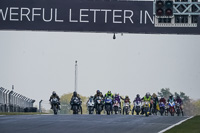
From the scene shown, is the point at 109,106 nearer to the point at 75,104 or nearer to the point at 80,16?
the point at 75,104

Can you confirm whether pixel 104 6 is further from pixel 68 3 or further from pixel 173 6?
pixel 173 6

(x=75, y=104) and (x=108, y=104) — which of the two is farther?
(x=108, y=104)

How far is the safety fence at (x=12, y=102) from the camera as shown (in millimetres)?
37925

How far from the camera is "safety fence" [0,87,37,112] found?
37.9 m

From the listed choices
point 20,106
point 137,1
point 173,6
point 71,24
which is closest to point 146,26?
point 137,1

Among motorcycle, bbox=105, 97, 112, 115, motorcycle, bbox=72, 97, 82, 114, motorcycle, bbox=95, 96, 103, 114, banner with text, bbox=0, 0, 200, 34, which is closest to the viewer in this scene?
banner with text, bbox=0, 0, 200, 34

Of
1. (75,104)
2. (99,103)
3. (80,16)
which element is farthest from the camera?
(99,103)

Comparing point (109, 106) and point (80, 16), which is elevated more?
point (80, 16)

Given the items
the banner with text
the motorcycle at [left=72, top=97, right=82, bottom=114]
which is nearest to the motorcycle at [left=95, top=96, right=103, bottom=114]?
the motorcycle at [left=72, top=97, right=82, bottom=114]

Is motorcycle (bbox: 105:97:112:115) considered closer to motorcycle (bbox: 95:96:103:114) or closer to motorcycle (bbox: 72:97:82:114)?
motorcycle (bbox: 95:96:103:114)

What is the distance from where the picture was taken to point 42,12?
1154 inches

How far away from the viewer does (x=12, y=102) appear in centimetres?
4094

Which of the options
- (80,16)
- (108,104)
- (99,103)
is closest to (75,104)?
(99,103)

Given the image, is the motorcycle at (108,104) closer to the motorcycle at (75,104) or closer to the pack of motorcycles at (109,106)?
the pack of motorcycles at (109,106)
